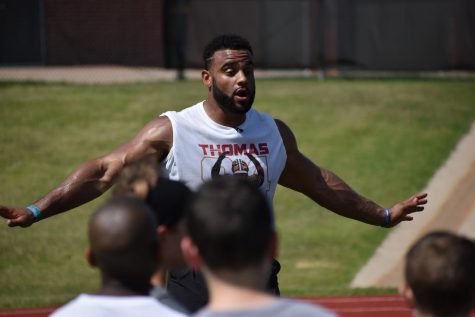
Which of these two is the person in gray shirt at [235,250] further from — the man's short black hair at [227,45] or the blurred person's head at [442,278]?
the man's short black hair at [227,45]

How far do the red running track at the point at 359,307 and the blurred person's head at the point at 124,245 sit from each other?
20.5 ft

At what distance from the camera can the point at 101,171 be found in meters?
5.62

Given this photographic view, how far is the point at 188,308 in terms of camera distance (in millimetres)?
5566

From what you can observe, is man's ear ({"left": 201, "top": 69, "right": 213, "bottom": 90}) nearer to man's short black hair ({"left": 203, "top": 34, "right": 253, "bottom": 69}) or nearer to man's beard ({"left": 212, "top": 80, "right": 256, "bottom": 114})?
man's short black hair ({"left": 203, "top": 34, "right": 253, "bottom": 69})

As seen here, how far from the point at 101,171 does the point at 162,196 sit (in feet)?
6.58

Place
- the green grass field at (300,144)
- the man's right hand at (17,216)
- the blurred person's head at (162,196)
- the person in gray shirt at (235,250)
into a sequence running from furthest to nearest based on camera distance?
the green grass field at (300,144), the man's right hand at (17,216), the blurred person's head at (162,196), the person in gray shirt at (235,250)

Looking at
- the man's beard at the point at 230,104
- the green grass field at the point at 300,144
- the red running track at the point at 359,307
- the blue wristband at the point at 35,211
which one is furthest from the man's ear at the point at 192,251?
the green grass field at the point at 300,144

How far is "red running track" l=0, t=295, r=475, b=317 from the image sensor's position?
9.28m

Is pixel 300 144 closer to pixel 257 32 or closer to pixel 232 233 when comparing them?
pixel 257 32

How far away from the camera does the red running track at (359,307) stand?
30.5ft

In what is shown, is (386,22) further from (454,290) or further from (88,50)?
(454,290)

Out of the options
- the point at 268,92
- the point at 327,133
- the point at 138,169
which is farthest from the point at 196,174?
the point at 268,92

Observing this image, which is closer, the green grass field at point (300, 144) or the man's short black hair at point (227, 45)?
the man's short black hair at point (227, 45)

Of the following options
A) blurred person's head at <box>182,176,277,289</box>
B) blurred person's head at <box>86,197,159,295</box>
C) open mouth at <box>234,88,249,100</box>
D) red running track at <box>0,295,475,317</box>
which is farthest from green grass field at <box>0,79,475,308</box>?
blurred person's head at <box>182,176,277,289</box>
